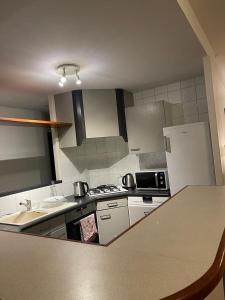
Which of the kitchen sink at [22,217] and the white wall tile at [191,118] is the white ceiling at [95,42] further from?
the kitchen sink at [22,217]

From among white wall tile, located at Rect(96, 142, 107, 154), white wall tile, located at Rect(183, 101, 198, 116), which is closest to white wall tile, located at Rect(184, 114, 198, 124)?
white wall tile, located at Rect(183, 101, 198, 116)

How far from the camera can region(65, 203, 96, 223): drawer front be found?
2494 millimetres

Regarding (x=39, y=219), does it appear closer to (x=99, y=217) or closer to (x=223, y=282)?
(x=99, y=217)

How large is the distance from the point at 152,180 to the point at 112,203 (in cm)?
57

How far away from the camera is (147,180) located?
3023 millimetres

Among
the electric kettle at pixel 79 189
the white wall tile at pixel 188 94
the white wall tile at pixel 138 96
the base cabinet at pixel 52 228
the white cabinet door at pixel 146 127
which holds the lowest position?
the base cabinet at pixel 52 228

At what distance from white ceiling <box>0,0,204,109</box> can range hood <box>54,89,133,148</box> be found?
0.26 m

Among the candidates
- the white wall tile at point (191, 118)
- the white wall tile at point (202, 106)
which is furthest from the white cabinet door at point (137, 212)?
the white wall tile at point (202, 106)

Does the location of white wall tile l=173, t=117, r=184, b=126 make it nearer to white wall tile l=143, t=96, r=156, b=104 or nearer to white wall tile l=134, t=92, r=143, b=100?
white wall tile l=143, t=96, r=156, b=104

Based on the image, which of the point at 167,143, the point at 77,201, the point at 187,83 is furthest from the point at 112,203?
the point at 187,83

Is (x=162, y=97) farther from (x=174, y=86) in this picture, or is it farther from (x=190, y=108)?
(x=190, y=108)

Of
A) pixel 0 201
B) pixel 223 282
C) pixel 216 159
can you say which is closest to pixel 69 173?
pixel 0 201

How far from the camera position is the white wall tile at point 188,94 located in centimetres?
306

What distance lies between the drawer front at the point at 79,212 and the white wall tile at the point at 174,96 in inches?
66.5
